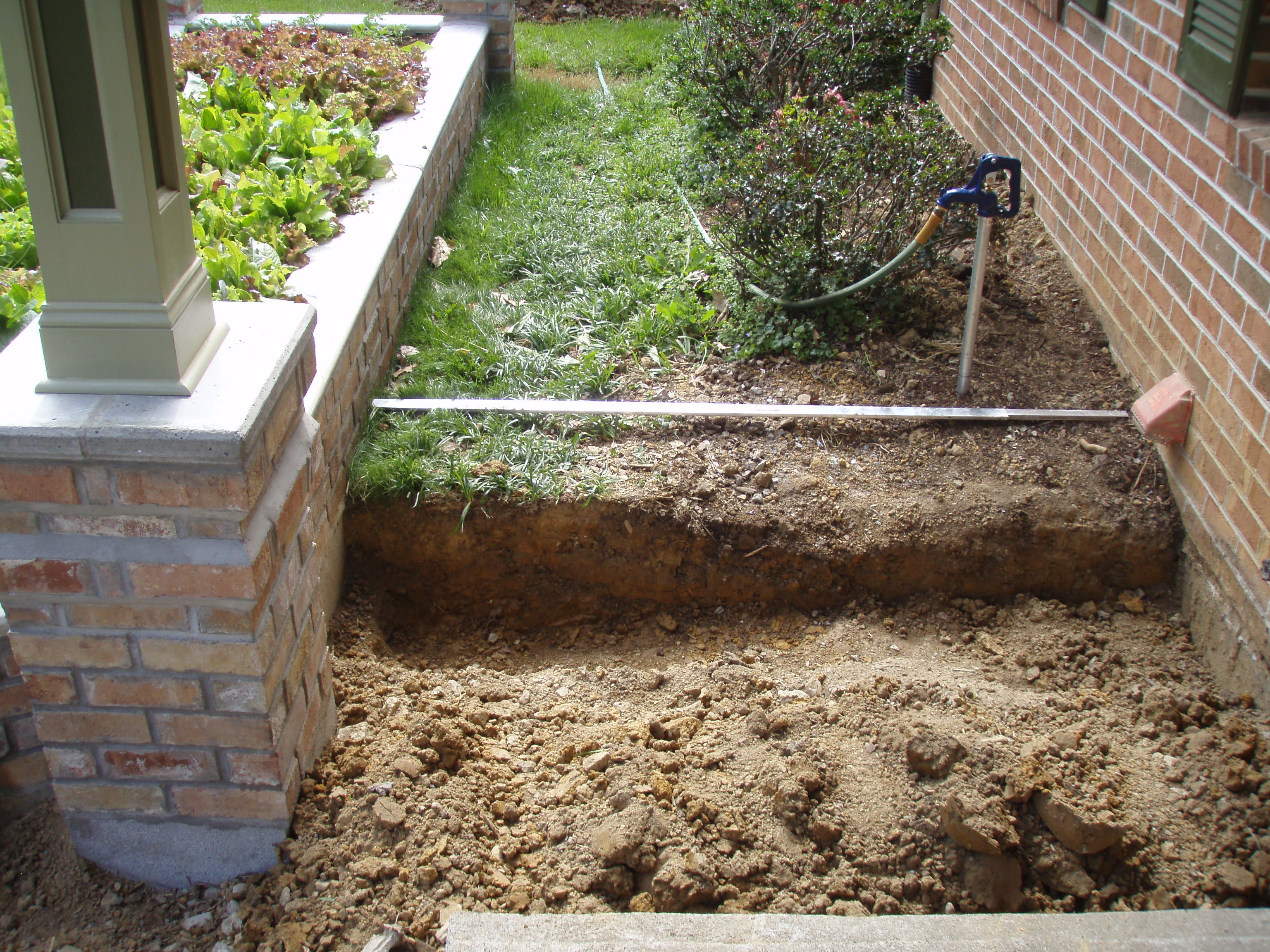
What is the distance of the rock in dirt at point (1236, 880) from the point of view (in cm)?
236

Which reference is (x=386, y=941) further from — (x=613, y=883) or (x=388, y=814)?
(x=613, y=883)

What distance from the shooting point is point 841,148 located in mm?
4484

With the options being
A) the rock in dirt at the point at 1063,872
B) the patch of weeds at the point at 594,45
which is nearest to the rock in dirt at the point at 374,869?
the rock in dirt at the point at 1063,872

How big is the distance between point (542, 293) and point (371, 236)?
0.88m

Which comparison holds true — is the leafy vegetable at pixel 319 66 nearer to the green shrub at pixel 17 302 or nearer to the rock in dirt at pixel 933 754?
the green shrub at pixel 17 302

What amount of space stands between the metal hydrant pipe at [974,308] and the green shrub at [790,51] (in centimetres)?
230

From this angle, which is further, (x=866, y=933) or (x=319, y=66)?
(x=319, y=66)

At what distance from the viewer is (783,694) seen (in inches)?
114

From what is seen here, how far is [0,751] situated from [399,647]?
1.22 metres

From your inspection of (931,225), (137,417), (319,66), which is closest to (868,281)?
(931,225)

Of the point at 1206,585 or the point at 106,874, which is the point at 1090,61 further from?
the point at 106,874

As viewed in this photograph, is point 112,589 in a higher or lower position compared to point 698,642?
higher

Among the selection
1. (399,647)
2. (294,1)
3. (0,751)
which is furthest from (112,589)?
(294,1)

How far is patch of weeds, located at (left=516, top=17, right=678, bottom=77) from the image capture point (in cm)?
834
